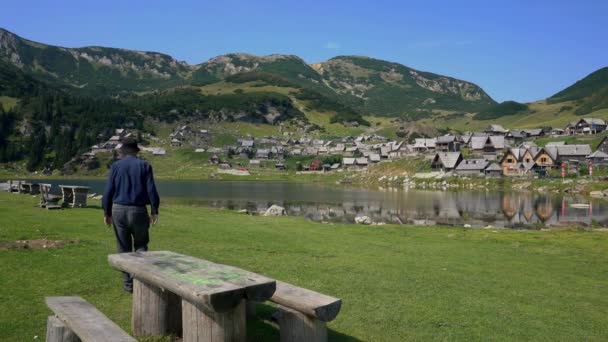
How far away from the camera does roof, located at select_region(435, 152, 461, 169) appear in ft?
447

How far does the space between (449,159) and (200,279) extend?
140 m

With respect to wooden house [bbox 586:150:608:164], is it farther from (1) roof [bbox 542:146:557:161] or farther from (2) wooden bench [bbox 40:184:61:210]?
(2) wooden bench [bbox 40:184:61:210]

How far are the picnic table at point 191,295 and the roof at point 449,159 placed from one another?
Result: 13682cm

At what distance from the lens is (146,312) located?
7.80 m

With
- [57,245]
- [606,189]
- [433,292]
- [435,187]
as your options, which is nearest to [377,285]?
[433,292]

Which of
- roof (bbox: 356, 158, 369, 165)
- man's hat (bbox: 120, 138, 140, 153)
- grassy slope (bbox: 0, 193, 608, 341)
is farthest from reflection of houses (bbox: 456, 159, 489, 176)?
man's hat (bbox: 120, 138, 140, 153)

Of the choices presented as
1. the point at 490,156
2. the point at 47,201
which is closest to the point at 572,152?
the point at 490,156

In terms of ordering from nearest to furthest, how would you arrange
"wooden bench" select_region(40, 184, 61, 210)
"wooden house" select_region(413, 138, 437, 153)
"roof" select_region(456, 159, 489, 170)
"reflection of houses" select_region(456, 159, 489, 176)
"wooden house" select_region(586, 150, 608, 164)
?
1. "wooden bench" select_region(40, 184, 61, 210)
2. "wooden house" select_region(586, 150, 608, 164)
3. "reflection of houses" select_region(456, 159, 489, 176)
4. "roof" select_region(456, 159, 489, 170)
5. "wooden house" select_region(413, 138, 437, 153)

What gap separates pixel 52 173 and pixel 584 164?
193 metres

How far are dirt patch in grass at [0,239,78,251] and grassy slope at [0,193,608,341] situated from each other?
697mm

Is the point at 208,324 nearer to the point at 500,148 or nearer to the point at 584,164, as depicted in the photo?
the point at 584,164

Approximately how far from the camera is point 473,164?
133000 millimetres

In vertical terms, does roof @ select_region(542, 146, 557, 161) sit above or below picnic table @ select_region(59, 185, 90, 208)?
above

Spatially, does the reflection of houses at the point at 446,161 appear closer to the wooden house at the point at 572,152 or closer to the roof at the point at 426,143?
the wooden house at the point at 572,152
